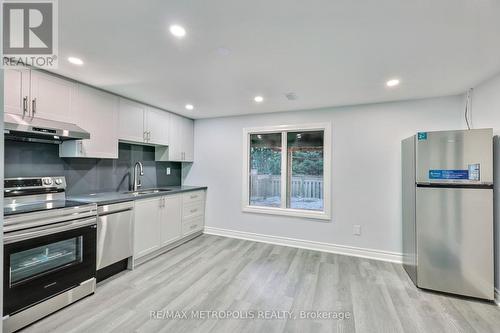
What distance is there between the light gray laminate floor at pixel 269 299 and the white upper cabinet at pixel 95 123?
5.13ft

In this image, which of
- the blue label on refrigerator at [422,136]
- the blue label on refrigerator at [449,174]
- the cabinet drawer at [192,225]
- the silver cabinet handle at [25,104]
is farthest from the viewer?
the cabinet drawer at [192,225]

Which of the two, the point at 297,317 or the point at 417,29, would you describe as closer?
the point at 417,29

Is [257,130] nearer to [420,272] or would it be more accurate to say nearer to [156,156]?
[156,156]

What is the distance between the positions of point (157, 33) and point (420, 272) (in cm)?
343

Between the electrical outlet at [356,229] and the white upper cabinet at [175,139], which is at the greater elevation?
the white upper cabinet at [175,139]

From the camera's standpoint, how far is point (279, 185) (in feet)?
13.6

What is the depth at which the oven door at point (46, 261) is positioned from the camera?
184 centimetres

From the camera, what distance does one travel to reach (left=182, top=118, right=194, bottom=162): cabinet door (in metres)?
4.46

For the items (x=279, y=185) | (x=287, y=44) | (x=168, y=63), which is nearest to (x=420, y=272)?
(x=279, y=185)

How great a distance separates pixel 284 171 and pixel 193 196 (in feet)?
5.54

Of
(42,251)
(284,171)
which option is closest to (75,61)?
(42,251)

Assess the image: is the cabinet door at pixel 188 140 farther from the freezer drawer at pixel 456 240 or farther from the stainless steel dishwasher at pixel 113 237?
the freezer drawer at pixel 456 240

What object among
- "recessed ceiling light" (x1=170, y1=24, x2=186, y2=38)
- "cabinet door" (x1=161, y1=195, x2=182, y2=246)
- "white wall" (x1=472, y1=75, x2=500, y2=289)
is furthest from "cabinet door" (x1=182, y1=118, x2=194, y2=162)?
"white wall" (x1=472, y1=75, x2=500, y2=289)

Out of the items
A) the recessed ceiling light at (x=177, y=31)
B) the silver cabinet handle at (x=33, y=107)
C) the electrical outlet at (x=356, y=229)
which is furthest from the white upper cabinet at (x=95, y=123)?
the electrical outlet at (x=356, y=229)
